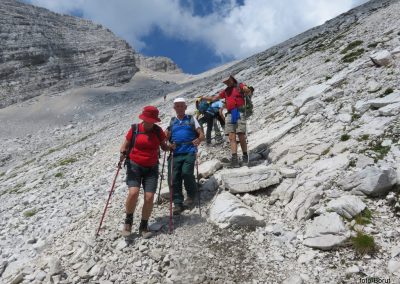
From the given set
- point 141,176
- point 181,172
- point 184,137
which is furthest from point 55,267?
point 184,137

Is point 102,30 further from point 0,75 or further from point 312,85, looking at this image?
point 312,85

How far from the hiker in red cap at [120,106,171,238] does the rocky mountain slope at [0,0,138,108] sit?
65714 millimetres

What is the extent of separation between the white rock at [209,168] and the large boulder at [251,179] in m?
1.39

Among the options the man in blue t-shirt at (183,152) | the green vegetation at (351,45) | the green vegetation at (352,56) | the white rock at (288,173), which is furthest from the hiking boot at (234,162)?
the green vegetation at (351,45)

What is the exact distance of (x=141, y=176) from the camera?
945 cm

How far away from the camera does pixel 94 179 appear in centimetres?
1540

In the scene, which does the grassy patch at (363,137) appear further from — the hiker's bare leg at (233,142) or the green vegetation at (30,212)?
the green vegetation at (30,212)

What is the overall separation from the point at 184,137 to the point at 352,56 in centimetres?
1207

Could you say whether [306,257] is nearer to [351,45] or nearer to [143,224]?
[143,224]

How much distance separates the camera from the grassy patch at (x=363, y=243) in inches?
274

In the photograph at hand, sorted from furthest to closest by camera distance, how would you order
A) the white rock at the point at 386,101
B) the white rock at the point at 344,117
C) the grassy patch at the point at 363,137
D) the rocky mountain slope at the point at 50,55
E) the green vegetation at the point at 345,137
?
the rocky mountain slope at the point at 50,55 < the white rock at the point at 344,117 < the white rock at the point at 386,101 < the green vegetation at the point at 345,137 < the grassy patch at the point at 363,137

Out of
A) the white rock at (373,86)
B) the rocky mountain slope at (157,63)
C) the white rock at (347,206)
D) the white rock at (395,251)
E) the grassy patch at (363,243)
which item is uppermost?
the rocky mountain slope at (157,63)

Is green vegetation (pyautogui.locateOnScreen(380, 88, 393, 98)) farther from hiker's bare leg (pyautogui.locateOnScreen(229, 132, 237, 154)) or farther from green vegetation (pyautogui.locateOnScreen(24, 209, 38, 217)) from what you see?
green vegetation (pyautogui.locateOnScreen(24, 209, 38, 217))

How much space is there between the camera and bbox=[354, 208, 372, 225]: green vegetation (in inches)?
296
